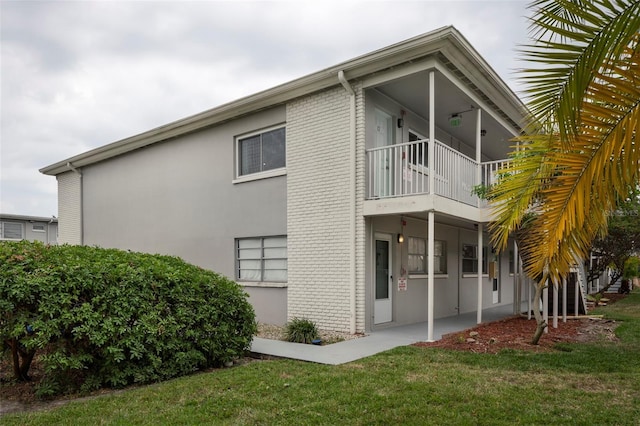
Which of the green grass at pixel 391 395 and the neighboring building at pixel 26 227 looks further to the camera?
the neighboring building at pixel 26 227

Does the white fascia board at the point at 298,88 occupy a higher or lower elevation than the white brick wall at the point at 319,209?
higher

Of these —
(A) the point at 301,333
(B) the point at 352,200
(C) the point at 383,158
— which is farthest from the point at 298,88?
(A) the point at 301,333

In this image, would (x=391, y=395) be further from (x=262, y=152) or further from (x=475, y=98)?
(x=262, y=152)

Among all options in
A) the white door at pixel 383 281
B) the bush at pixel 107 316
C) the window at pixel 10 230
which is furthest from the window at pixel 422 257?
the window at pixel 10 230

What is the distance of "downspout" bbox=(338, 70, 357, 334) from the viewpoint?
930 cm

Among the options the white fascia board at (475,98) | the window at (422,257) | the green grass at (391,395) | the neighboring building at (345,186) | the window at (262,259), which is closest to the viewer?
the green grass at (391,395)

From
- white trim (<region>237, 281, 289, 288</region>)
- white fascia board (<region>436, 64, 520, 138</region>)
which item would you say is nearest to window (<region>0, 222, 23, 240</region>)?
white trim (<region>237, 281, 289, 288</region>)

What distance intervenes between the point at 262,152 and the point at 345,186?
2.90m

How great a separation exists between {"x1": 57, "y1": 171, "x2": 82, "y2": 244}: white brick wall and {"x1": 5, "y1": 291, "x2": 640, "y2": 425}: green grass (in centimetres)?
1336

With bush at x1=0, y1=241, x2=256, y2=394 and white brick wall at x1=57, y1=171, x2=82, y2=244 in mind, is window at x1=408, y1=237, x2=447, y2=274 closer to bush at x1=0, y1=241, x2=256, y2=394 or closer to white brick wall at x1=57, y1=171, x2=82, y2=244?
bush at x1=0, y1=241, x2=256, y2=394

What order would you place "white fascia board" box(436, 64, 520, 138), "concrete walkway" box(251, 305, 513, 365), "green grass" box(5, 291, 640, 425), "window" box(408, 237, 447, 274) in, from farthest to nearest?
"window" box(408, 237, 447, 274), "white fascia board" box(436, 64, 520, 138), "concrete walkway" box(251, 305, 513, 365), "green grass" box(5, 291, 640, 425)

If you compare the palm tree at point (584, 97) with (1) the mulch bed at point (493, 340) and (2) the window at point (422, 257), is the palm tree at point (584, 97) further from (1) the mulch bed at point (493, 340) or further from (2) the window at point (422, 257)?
(2) the window at point (422, 257)

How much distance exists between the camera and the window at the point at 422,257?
37.0 ft

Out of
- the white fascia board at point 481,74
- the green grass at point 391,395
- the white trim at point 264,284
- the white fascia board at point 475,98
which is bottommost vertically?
the green grass at point 391,395
